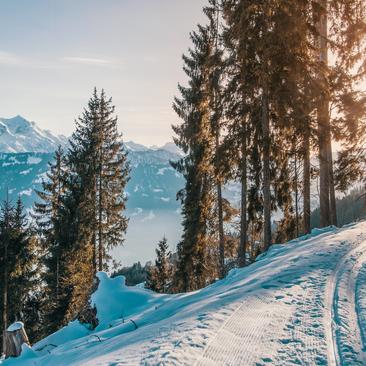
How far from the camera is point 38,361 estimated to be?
6.47 meters

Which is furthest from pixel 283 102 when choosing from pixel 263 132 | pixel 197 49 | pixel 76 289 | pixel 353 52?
pixel 76 289

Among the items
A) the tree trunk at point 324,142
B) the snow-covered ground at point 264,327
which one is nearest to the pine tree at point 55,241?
the snow-covered ground at point 264,327

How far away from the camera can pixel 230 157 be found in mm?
15398

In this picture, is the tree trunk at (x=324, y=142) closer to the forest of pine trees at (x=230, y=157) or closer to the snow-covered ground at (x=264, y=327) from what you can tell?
the forest of pine trees at (x=230, y=157)

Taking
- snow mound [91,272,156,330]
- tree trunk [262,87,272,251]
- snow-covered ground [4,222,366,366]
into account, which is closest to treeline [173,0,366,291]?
tree trunk [262,87,272,251]

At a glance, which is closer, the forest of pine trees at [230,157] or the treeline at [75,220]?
the forest of pine trees at [230,157]

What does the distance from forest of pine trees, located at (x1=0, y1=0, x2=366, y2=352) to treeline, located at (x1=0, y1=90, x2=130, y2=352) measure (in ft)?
0.25

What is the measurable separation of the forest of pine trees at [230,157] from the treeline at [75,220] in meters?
0.08

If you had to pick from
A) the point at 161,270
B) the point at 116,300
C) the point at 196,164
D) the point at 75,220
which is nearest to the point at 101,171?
the point at 75,220

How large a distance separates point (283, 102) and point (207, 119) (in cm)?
858

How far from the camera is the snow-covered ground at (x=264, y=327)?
3996 millimetres

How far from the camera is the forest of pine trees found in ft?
44.1

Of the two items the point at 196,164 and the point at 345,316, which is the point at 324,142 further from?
the point at 345,316

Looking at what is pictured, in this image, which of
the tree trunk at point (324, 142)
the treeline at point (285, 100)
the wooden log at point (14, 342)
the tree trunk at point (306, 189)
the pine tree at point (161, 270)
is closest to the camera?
the wooden log at point (14, 342)
